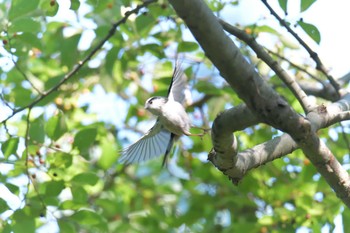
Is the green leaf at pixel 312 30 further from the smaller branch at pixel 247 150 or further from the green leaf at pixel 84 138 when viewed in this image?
the green leaf at pixel 84 138

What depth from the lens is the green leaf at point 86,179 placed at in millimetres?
3463

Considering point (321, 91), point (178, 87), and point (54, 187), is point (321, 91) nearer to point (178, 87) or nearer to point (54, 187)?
point (178, 87)

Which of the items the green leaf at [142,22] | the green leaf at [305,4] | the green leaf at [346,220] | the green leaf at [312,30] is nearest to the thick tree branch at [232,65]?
the green leaf at [312,30]

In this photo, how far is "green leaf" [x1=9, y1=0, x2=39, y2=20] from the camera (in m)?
3.26

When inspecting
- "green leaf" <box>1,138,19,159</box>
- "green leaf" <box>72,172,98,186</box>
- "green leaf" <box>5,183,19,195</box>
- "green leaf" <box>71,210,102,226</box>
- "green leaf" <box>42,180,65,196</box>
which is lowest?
"green leaf" <box>71,210,102,226</box>

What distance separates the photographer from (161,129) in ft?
11.5

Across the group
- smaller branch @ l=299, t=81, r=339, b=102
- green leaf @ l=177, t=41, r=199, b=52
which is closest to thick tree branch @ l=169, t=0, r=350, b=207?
smaller branch @ l=299, t=81, r=339, b=102

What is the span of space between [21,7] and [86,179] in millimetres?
864

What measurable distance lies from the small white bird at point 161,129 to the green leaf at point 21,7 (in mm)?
673

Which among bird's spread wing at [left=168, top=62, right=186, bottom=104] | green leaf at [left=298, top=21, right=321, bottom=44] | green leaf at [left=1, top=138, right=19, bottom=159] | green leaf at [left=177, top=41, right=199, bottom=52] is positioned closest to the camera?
Result: green leaf at [left=298, top=21, right=321, bottom=44]

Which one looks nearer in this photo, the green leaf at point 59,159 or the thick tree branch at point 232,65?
the thick tree branch at point 232,65

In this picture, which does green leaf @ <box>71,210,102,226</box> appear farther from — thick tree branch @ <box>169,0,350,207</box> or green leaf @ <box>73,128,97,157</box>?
thick tree branch @ <box>169,0,350,207</box>

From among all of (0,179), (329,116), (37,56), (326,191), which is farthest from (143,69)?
(329,116)

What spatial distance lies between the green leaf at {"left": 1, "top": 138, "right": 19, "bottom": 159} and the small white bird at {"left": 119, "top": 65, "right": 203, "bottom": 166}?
52cm
